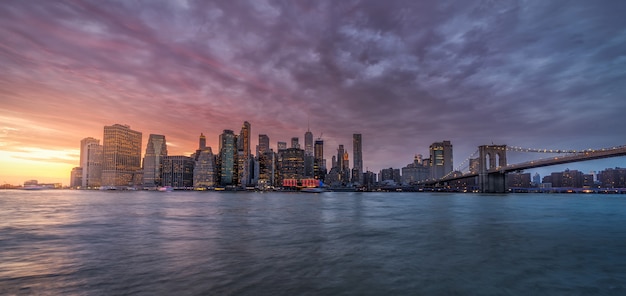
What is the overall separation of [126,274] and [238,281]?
5.13 m

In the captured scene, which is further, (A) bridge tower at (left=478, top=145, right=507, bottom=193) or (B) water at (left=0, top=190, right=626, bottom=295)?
(A) bridge tower at (left=478, top=145, right=507, bottom=193)

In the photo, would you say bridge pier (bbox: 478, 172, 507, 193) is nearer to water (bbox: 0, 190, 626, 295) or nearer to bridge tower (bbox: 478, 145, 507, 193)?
bridge tower (bbox: 478, 145, 507, 193)

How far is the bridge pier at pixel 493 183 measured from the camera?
15825cm

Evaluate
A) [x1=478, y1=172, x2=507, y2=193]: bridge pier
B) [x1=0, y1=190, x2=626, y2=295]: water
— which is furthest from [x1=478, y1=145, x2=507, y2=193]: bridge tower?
[x1=0, y1=190, x2=626, y2=295]: water

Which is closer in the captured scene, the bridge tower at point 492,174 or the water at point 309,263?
the water at point 309,263

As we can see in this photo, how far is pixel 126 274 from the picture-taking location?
1450 centimetres

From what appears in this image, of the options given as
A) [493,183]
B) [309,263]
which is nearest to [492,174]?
[493,183]

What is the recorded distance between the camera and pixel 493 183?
530 feet

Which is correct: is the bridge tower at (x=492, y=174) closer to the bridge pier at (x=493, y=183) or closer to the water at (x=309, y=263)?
the bridge pier at (x=493, y=183)

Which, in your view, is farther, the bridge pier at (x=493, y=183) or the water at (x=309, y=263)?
the bridge pier at (x=493, y=183)

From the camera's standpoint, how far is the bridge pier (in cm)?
15825

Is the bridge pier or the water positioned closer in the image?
the water

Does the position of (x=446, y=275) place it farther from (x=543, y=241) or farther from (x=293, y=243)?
(x=543, y=241)

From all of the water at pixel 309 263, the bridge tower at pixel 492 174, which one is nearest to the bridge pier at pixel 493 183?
the bridge tower at pixel 492 174
